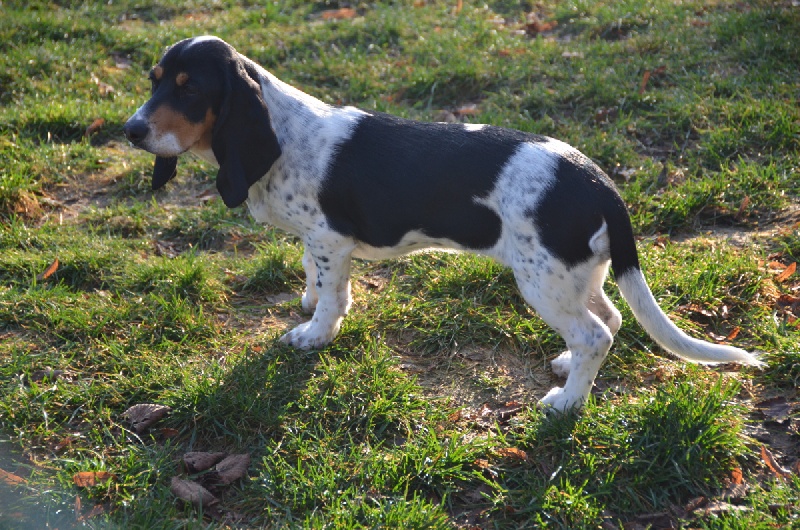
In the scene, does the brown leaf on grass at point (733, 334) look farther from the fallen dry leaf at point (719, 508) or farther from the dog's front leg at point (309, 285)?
the dog's front leg at point (309, 285)

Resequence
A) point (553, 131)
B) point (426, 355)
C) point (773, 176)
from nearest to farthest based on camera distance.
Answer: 1. point (426, 355)
2. point (773, 176)
3. point (553, 131)

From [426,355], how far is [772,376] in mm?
1669

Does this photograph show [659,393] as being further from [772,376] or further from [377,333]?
[377,333]

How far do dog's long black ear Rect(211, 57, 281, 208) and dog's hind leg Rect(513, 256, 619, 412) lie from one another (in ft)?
4.13

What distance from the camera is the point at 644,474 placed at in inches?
128

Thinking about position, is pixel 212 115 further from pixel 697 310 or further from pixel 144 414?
pixel 697 310

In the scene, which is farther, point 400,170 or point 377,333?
point 377,333

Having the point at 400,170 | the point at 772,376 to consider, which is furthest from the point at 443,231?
the point at 772,376

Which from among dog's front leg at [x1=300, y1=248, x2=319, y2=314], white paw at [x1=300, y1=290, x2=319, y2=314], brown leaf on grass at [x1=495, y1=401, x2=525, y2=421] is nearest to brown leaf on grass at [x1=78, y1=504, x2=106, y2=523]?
dog's front leg at [x1=300, y1=248, x2=319, y2=314]

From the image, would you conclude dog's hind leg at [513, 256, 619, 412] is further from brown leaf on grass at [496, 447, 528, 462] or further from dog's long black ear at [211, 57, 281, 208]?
dog's long black ear at [211, 57, 281, 208]

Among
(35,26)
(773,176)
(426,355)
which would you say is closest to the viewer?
(426,355)

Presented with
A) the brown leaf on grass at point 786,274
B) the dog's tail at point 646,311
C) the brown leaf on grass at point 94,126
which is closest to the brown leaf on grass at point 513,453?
the dog's tail at point 646,311

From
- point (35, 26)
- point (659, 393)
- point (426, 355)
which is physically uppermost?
point (35, 26)

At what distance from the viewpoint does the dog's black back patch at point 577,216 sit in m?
3.36
